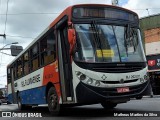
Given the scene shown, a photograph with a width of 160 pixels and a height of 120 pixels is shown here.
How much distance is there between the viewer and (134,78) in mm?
10477

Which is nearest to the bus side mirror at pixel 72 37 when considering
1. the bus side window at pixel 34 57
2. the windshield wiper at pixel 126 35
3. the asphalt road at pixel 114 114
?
the windshield wiper at pixel 126 35

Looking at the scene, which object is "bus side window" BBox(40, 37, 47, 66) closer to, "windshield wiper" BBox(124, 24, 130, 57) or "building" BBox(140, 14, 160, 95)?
"windshield wiper" BBox(124, 24, 130, 57)

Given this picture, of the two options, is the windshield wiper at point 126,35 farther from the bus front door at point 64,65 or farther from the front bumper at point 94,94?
the bus front door at point 64,65

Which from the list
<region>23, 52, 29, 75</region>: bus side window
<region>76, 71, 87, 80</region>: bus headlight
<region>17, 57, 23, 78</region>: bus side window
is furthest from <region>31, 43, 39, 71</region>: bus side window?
<region>76, 71, 87, 80</region>: bus headlight

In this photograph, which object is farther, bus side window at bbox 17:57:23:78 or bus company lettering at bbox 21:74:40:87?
bus side window at bbox 17:57:23:78

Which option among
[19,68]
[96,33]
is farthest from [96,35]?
[19,68]

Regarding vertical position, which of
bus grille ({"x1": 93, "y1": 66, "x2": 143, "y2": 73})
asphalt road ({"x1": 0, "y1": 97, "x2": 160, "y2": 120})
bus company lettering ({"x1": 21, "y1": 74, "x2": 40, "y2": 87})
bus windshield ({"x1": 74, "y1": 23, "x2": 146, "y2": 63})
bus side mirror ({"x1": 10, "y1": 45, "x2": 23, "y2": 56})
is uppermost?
bus side mirror ({"x1": 10, "y1": 45, "x2": 23, "y2": 56})

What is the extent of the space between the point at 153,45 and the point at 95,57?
28.4 m

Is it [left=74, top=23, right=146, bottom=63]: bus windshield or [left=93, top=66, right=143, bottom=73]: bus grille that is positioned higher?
[left=74, top=23, right=146, bottom=63]: bus windshield

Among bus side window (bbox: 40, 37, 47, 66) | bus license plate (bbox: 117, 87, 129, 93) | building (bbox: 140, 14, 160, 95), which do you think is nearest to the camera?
bus license plate (bbox: 117, 87, 129, 93)


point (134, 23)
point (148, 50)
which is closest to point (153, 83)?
point (148, 50)

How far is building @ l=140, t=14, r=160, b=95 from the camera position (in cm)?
3647

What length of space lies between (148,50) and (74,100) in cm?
2876

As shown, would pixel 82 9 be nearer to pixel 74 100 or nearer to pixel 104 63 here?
pixel 104 63
